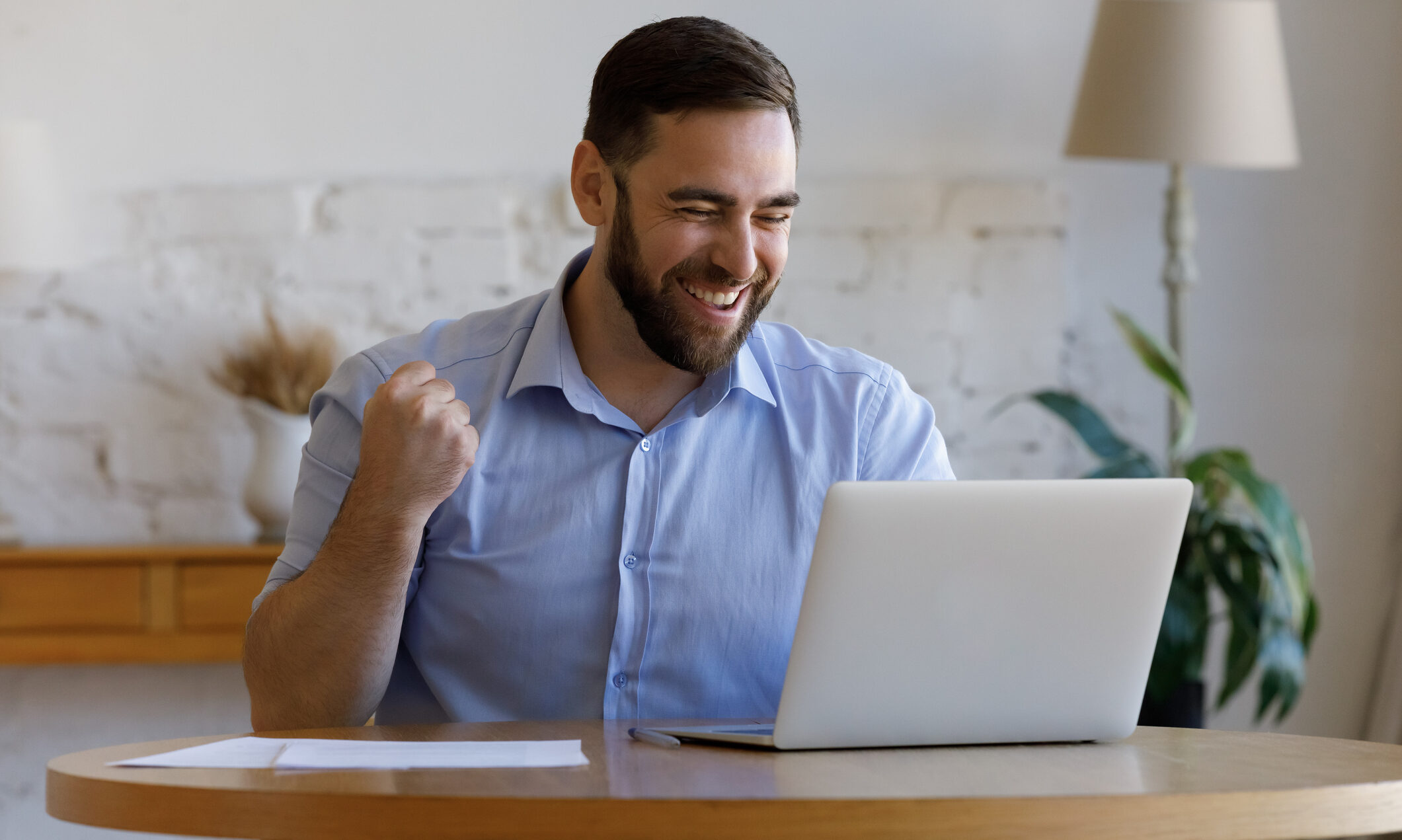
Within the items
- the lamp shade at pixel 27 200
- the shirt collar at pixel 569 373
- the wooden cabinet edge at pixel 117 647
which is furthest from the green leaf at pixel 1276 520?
the lamp shade at pixel 27 200

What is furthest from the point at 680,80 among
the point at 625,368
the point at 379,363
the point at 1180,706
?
the point at 1180,706

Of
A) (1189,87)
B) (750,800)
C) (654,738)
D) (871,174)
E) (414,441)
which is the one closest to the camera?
(750,800)

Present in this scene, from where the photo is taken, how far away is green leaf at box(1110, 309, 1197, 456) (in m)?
2.13

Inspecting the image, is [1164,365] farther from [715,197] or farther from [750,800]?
[750,800]

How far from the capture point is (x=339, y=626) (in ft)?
3.94

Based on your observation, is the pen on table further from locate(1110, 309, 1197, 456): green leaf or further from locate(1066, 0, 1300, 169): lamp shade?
locate(1066, 0, 1300, 169): lamp shade

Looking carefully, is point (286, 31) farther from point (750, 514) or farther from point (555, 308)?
point (750, 514)

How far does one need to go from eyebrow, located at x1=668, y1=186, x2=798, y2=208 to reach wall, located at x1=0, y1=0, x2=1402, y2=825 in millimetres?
1039

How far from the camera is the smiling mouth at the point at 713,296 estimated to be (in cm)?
139

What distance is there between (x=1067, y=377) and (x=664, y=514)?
133cm

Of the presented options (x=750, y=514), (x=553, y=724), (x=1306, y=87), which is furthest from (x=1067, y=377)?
(x=553, y=724)

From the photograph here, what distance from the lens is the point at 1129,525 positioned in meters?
0.96

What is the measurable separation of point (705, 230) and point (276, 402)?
109cm

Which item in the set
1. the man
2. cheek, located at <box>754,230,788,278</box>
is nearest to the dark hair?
the man
